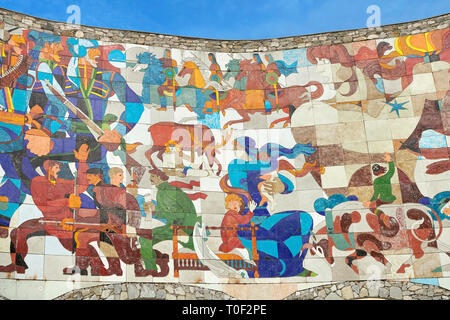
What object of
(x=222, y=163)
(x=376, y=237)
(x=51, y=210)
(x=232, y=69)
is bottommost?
(x=376, y=237)

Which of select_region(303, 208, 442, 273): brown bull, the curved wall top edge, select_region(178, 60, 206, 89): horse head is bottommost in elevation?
select_region(303, 208, 442, 273): brown bull

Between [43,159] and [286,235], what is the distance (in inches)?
255

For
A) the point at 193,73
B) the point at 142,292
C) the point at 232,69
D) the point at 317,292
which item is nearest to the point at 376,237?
the point at 317,292

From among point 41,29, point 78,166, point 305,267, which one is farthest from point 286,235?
point 41,29

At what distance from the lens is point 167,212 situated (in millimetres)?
15828

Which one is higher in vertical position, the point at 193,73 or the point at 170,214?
the point at 193,73

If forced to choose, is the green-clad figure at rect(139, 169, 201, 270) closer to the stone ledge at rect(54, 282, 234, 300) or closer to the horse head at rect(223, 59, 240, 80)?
the stone ledge at rect(54, 282, 234, 300)

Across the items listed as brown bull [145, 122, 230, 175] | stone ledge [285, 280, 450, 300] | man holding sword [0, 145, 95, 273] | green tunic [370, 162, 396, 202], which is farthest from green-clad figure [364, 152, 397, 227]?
man holding sword [0, 145, 95, 273]

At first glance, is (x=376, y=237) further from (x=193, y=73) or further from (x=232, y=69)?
(x=193, y=73)

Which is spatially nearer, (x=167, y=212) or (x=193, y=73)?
(x=167, y=212)

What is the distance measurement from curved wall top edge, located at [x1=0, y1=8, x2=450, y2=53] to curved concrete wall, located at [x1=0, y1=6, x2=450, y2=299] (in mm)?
41

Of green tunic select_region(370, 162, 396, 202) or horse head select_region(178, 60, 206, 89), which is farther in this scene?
horse head select_region(178, 60, 206, 89)

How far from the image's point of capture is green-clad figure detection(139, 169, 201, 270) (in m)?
15.4

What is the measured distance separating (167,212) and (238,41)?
18.5ft
